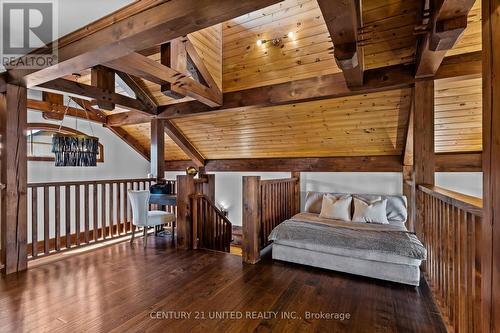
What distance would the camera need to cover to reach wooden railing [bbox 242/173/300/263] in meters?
3.21

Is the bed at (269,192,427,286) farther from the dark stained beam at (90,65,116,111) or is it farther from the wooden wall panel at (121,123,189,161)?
the wooden wall panel at (121,123,189,161)

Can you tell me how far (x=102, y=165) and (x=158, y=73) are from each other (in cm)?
375

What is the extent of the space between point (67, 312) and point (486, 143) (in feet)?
9.84

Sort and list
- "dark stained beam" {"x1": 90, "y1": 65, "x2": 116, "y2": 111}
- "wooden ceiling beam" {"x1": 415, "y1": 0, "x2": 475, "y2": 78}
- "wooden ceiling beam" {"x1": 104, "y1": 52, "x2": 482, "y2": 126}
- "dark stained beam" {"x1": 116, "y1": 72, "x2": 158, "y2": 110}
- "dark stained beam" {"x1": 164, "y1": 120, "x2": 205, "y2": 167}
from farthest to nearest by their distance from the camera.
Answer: "dark stained beam" {"x1": 164, "y1": 120, "x2": 205, "y2": 167}, "dark stained beam" {"x1": 116, "y1": 72, "x2": 158, "y2": 110}, "dark stained beam" {"x1": 90, "y1": 65, "x2": 116, "y2": 111}, "wooden ceiling beam" {"x1": 104, "y1": 52, "x2": 482, "y2": 126}, "wooden ceiling beam" {"x1": 415, "y1": 0, "x2": 475, "y2": 78}

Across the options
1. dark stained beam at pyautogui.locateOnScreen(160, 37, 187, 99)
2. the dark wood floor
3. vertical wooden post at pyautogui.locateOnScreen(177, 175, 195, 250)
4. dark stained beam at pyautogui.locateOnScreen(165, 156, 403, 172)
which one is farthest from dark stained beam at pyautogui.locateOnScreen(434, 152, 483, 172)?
dark stained beam at pyautogui.locateOnScreen(160, 37, 187, 99)

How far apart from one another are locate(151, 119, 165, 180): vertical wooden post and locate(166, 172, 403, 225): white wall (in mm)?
1746

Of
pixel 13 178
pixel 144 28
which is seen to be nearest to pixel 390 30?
pixel 144 28

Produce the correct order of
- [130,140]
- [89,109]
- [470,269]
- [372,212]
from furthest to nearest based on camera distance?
[130,140]
[89,109]
[372,212]
[470,269]

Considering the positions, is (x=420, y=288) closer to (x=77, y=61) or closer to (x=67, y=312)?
(x=67, y=312)

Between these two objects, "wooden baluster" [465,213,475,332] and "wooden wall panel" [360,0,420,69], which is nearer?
"wooden baluster" [465,213,475,332]

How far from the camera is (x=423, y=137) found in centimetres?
288

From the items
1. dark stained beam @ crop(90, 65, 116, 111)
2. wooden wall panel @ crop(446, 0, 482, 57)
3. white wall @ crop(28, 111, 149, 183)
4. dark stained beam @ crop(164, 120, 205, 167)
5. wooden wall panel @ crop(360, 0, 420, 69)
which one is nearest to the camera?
Result: wooden wall panel @ crop(446, 0, 482, 57)

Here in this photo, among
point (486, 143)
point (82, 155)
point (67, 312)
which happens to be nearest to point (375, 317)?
point (486, 143)

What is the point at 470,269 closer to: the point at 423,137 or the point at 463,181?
the point at 423,137
